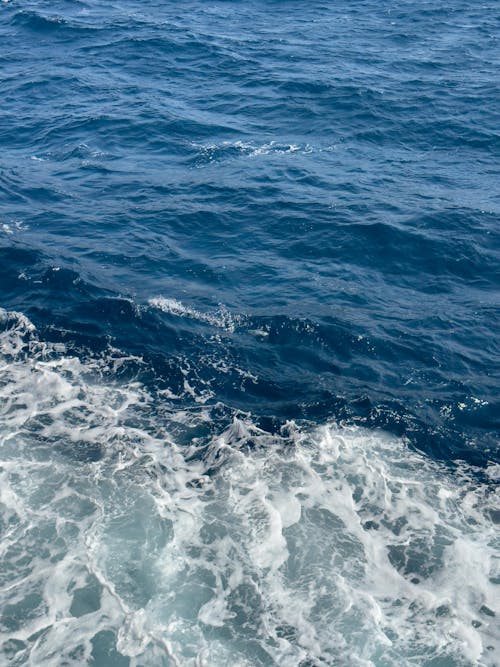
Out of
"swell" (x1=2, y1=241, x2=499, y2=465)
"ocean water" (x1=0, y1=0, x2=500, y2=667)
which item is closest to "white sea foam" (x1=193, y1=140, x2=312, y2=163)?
"ocean water" (x1=0, y1=0, x2=500, y2=667)

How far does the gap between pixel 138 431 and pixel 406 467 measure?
410 inches

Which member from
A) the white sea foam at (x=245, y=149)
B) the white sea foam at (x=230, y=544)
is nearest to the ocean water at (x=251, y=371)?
the white sea foam at (x=230, y=544)

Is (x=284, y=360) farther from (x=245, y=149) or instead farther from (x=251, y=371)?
(x=245, y=149)

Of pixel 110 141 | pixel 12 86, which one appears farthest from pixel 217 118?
pixel 12 86

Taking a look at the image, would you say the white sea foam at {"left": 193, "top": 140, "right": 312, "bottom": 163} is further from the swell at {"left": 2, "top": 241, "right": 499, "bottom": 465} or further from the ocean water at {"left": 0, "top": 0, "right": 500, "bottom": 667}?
the swell at {"left": 2, "top": 241, "right": 499, "bottom": 465}

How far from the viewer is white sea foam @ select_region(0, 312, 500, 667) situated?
17.5 meters

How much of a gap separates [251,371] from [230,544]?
9258 mm

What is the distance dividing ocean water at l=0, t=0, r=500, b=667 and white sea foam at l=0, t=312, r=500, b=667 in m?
0.08

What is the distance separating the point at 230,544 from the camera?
20.1 meters

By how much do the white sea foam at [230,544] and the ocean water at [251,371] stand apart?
0.08 metres

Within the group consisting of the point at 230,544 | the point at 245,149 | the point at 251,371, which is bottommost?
the point at 230,544

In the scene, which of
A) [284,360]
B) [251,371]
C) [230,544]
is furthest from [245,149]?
[230,544]

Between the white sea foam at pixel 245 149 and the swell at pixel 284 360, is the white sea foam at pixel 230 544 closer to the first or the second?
the swell at pixel 284 360

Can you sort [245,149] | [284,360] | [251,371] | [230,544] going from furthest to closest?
[245,149] → [284,360] → [251,371] → [230,544]
